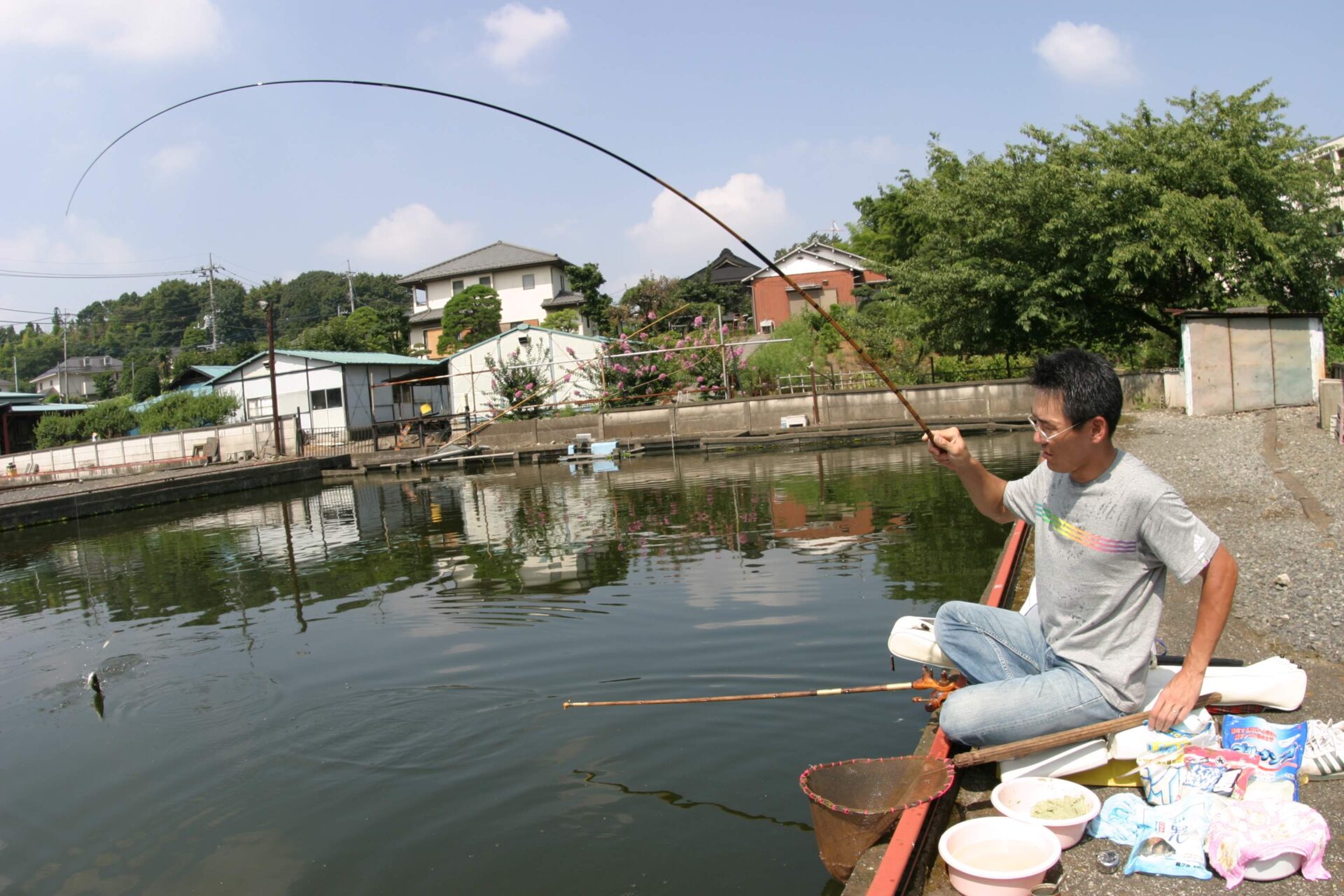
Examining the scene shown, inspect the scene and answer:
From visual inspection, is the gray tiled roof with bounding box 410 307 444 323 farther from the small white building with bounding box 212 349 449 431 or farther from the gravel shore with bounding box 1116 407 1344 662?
the gravel shore with bounding box 1116 407 1344 662

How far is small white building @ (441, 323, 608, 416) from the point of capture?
1372 inches

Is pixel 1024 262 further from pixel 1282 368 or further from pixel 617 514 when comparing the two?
pixel 617 514

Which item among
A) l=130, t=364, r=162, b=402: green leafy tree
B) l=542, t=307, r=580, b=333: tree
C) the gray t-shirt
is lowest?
the gray t-shirt

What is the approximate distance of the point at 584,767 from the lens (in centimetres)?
498

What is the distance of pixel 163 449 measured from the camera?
32.3 meters

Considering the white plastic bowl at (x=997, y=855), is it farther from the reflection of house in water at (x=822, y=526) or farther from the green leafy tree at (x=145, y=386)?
the green leafy tree at (x=145, y=386)

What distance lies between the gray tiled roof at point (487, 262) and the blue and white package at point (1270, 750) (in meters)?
47.7

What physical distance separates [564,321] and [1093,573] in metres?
40.0

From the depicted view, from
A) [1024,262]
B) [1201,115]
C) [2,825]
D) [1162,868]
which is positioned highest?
[1201,115]

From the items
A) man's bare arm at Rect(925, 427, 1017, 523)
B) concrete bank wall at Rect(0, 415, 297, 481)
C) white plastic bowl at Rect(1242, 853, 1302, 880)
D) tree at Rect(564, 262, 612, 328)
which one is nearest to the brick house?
tree at Rect(564, 262, 612, 328)

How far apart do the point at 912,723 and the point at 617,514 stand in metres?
9.97

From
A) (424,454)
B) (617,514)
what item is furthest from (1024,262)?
(424,454)

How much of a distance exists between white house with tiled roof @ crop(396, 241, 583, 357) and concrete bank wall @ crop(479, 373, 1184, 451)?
18.9 metres

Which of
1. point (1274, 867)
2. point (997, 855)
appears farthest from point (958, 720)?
point (1274, 867)
